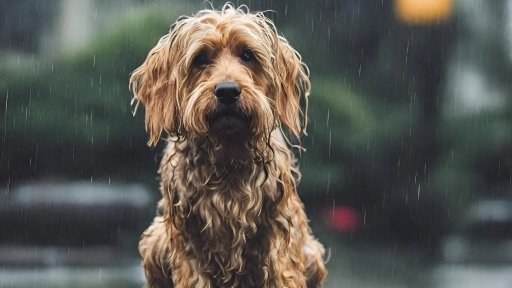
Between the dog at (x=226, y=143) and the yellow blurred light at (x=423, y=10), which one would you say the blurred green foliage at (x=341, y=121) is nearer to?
the yellow blurred light at (x=423, y=10)

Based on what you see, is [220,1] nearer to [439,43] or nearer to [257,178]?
[439,43]

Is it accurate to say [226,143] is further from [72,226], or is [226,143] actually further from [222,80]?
[72,226]

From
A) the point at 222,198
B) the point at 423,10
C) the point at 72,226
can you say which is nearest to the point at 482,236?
the point at 423,10

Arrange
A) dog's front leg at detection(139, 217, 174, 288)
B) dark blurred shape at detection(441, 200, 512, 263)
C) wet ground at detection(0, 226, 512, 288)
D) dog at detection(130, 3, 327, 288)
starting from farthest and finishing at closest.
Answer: dark blurred shape at detection(441, 200, 512, 263)
wet ground at detection(0, 226, 512, 288)
dog's front leg at detection(139, 217, 174, 288)
dog at detection(130, 3, 327, 288)

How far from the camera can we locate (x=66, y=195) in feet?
24.0

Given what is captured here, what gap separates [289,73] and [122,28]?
2894 mm

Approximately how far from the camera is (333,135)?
284 inches

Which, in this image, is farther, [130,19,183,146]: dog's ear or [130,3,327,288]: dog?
[130,19,183,146]: dog's ear

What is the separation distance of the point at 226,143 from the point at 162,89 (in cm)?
49

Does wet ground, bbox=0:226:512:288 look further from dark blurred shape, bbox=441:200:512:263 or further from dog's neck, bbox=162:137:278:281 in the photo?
dog's neck, bbox=162:137:278:281

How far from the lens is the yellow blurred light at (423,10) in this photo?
292 inches

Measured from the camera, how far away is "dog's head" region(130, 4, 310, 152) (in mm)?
3975

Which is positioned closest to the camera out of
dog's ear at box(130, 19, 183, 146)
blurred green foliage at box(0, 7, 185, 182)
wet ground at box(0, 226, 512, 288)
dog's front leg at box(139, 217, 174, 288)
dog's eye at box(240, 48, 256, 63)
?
dog's eye at box(240, 48, 256, 63)

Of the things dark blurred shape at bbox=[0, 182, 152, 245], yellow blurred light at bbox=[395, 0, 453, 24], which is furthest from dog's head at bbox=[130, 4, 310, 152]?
yellow blurred light at bbox=[395, 0, 453, 24]
